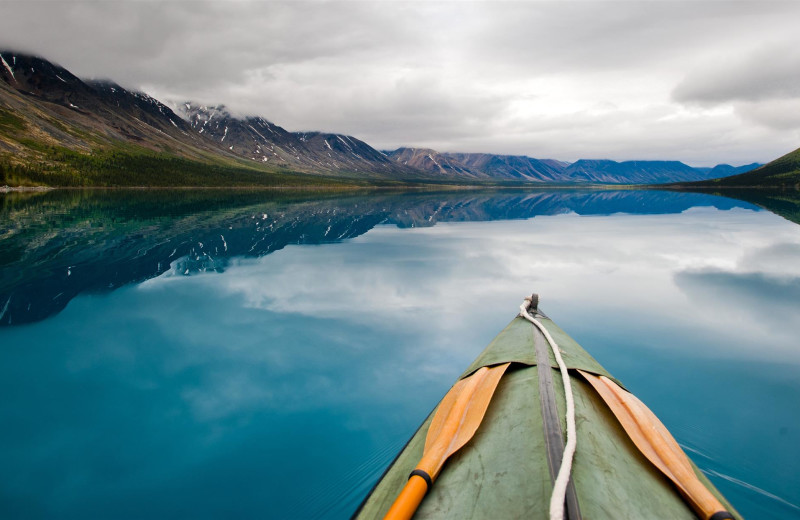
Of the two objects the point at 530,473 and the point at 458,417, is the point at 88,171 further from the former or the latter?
the point at 530,473

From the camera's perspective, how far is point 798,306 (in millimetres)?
19141

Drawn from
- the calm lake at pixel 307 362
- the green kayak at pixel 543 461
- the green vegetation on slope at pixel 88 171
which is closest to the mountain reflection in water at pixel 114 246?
the calm lake at pixel 307 362

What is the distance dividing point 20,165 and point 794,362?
189988 millimetres

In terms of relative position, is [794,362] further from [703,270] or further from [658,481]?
[703,270]

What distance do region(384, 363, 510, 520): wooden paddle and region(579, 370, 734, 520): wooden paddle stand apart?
193 cm

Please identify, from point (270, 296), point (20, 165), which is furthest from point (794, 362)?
point (20, 165)

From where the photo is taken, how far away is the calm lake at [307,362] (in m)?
7.73

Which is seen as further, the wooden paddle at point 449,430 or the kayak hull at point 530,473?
the wooden paddle at point 449,430

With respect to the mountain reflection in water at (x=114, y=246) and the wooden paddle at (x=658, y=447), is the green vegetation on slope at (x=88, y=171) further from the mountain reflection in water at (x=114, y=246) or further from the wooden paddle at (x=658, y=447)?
the wooden paddle at (x=658, y=447)

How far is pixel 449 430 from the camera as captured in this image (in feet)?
20.1

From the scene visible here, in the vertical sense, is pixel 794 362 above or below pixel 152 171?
below

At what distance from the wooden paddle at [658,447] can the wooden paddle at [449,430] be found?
193cm

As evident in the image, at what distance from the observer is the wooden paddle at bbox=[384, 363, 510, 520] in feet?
14.9

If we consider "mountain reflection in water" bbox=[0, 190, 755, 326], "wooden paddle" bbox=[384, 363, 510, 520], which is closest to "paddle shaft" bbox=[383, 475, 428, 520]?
"wooden paddle" bbox=[384, 363, 510, 520]
